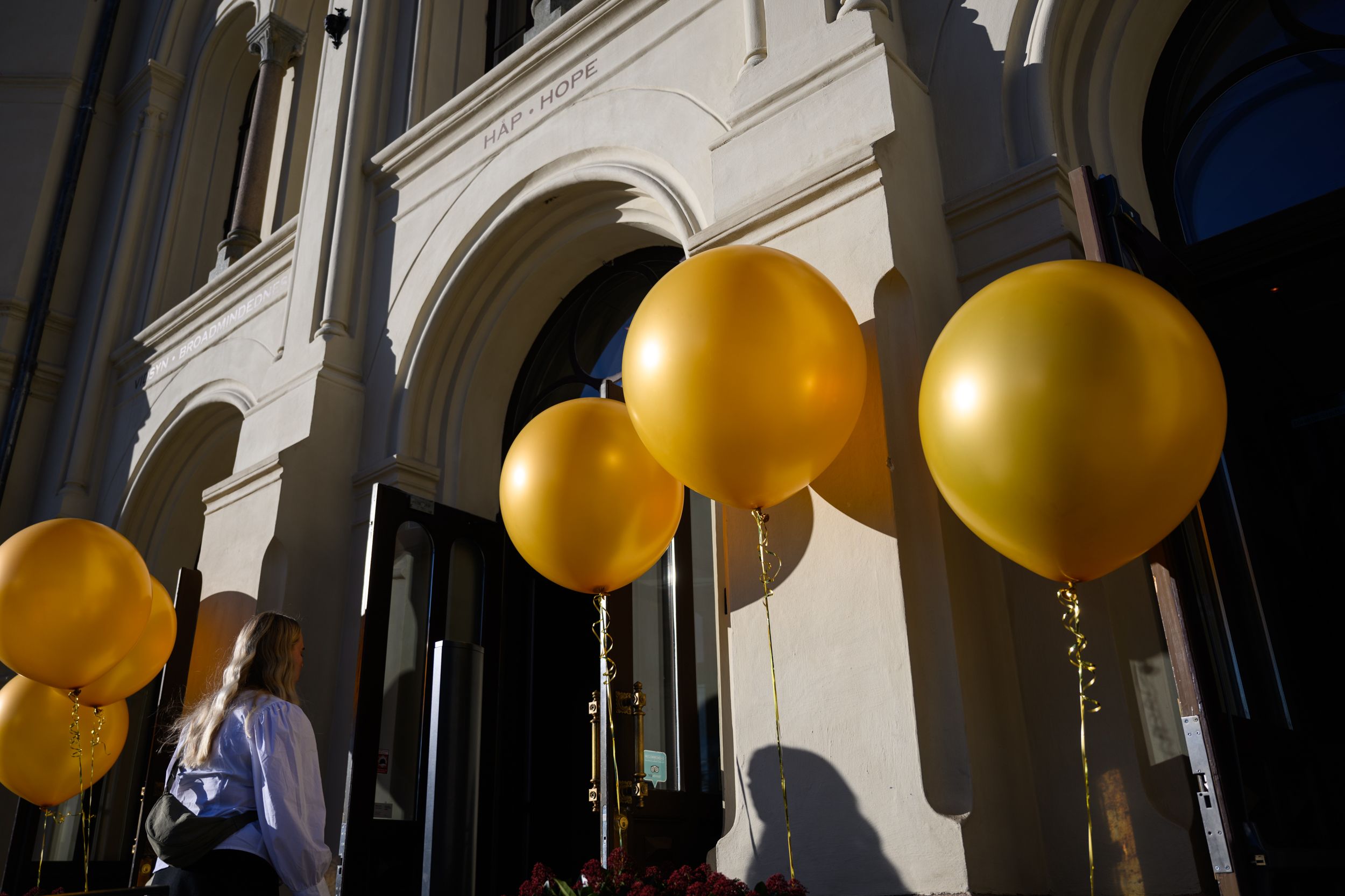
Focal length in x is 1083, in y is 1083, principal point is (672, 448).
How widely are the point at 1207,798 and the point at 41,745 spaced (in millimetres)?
5399

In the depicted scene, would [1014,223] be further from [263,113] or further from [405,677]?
[263,113]

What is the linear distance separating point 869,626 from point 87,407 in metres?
9.12

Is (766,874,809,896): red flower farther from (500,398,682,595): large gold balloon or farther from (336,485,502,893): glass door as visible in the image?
(336,485,502,893): glass door

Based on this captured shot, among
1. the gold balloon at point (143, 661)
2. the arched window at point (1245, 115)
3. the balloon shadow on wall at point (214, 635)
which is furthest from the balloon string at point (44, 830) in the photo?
the arched window at point (1245, 115)

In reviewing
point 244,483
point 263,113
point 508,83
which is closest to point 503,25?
point 508,83

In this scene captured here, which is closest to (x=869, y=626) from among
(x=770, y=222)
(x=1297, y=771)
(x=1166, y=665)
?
(x=1166, y=665)

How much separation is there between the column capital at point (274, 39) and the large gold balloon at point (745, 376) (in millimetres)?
Answer: 8770

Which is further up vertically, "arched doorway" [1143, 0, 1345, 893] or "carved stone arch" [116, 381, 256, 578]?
"carved stone arch" [116, 381, 256, 578]

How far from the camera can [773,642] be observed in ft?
12.1

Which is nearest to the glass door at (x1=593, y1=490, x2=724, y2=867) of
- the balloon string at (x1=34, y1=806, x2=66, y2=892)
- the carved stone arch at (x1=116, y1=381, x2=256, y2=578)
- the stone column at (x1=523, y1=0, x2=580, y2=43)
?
the balloon string at (x1=34, y1=806, x2=66, y2=892)

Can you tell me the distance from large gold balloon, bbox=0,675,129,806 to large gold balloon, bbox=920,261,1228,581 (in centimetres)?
499

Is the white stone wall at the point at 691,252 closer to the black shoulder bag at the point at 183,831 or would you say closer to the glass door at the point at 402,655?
the glass door at the point at 402,655

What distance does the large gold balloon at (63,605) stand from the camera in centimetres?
463

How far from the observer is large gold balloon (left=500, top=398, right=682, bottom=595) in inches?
143
